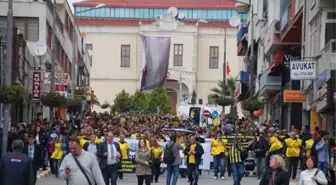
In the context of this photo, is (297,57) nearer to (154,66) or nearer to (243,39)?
(243,39)

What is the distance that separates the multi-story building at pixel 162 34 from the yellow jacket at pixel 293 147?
9284 cm

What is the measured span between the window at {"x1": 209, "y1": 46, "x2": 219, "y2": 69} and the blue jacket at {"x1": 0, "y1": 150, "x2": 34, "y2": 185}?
112 m

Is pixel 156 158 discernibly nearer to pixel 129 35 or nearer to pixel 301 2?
pixel 301 2

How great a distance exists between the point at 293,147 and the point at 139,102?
7419 cm

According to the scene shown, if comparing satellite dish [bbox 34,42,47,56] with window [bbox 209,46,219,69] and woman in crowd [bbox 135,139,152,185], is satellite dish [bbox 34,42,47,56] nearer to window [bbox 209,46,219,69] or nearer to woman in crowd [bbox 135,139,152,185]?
woman in crowd [bbox 135,139,152,185]

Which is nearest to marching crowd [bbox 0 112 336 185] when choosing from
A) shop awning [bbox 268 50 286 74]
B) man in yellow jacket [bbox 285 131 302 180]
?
man in yellow jacket [bbox 285 131 302 180]

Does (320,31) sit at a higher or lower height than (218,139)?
higher

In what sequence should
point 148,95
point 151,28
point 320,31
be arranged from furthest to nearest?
1. point 151,28
2. point 148,95
3. point 320,31

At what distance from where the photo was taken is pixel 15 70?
146 ft

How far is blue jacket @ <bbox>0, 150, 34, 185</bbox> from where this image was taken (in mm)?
16859

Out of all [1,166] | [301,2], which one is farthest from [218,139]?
[1,166]

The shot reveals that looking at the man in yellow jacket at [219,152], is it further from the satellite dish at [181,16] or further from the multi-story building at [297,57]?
the satellite dish at [181,16]

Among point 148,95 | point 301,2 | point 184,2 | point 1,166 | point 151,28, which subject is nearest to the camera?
point 1,166

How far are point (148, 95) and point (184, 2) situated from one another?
27.6m
